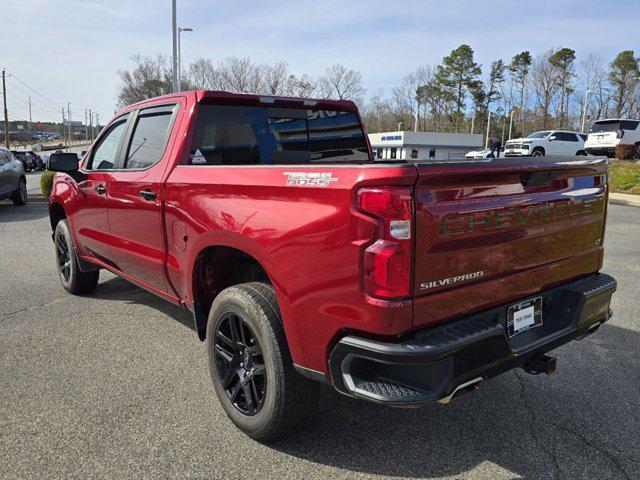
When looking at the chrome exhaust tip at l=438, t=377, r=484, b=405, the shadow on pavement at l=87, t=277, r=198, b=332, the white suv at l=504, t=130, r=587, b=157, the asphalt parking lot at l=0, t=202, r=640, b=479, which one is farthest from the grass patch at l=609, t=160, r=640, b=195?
the chrome exhaust tip at l=438, t=377, r=484, b=405

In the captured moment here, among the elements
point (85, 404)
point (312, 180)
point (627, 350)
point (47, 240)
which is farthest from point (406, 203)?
point (47, 240)

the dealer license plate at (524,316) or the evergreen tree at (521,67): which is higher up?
the evergreen tree at (521,67)

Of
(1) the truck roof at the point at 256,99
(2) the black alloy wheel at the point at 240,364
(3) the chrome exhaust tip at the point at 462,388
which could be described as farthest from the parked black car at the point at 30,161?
(3) the chrome exhaust tip at the point at 462,388

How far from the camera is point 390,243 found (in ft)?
6.88

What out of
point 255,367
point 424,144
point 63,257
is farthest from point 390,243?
point 424,144

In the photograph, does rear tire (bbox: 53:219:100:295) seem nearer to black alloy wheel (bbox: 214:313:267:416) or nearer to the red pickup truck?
the red pickup truck

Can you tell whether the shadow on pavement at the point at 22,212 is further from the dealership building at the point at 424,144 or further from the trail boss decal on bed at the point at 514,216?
the dealership building at the point at 424,144

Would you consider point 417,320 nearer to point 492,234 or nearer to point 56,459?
point 492,234

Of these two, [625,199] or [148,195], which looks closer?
[148,195]

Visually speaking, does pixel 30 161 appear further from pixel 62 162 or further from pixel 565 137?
pixel 62 162

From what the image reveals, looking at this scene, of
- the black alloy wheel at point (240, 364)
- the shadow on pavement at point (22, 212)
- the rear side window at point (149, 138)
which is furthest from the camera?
the shadow on pavement at point (22, 212)

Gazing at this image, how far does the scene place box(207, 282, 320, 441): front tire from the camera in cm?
259

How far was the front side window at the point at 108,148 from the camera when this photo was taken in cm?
443

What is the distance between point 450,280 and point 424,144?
2271 inches
